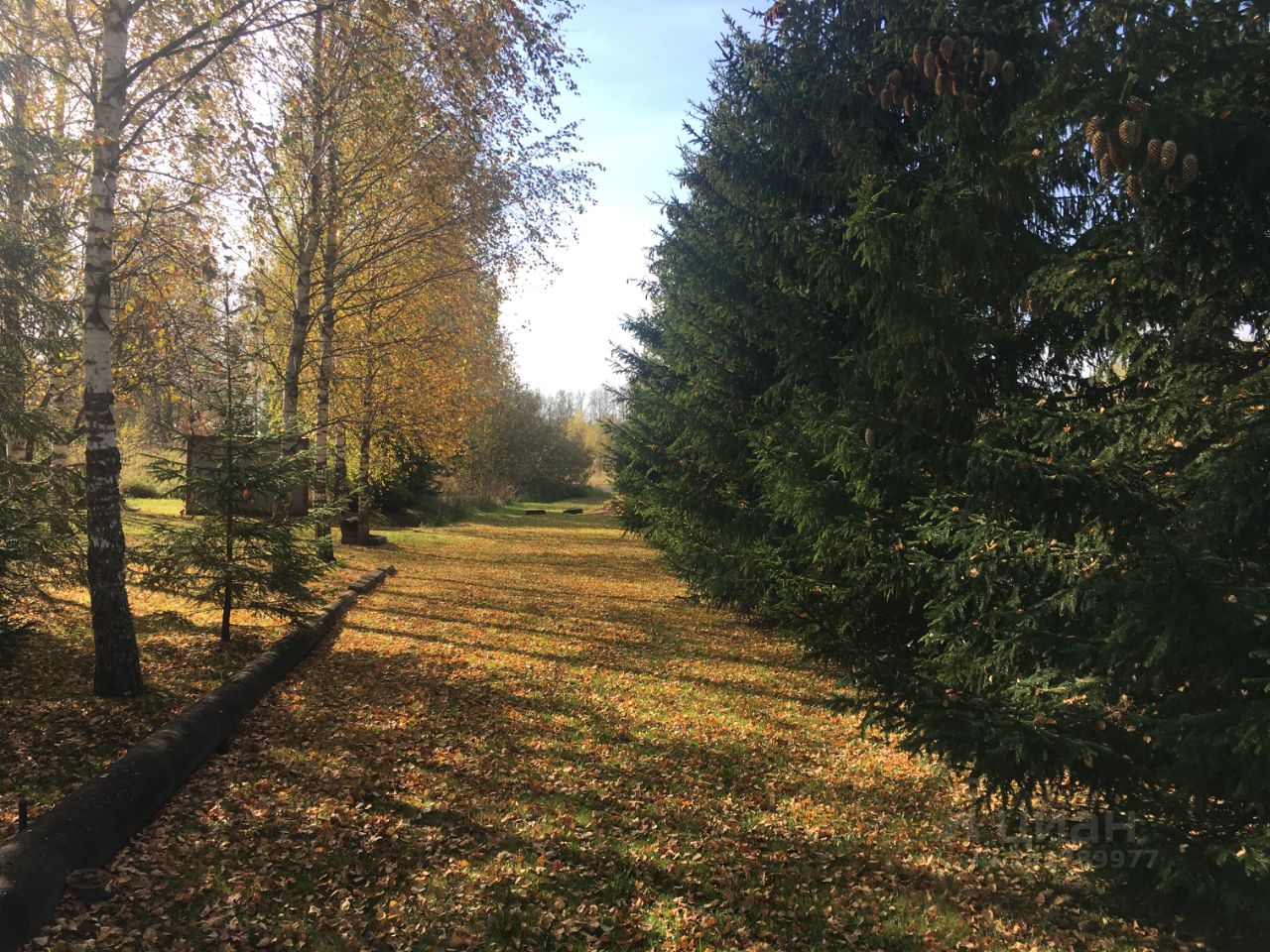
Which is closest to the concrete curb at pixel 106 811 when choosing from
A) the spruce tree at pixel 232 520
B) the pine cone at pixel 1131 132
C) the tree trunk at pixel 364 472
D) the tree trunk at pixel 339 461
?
the spruce tree at pixel 232 520

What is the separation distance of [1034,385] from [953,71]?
2.70m

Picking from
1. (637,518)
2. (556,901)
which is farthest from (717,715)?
(637,518)

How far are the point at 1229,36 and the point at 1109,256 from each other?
3.98 ft

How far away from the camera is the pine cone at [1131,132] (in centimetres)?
351

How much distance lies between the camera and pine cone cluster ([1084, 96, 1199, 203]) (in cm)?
348

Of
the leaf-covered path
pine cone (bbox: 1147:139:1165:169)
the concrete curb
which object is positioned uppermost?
pine cone (bbox: 1147:139:1165:169)

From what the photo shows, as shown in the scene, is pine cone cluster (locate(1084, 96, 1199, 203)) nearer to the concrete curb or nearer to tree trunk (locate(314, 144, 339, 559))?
the concrete curb

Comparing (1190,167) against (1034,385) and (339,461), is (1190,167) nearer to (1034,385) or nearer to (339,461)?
(1034,385)

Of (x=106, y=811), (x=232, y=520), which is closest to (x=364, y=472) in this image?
(x=232, y=520)

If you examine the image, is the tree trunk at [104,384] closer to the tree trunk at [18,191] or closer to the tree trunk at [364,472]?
the tree trunk at [18,191]

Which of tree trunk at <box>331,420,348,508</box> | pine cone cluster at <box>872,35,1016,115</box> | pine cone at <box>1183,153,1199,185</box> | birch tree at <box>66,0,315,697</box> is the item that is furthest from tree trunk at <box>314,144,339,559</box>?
pine cone at <box>1183,153,1199,185</box>

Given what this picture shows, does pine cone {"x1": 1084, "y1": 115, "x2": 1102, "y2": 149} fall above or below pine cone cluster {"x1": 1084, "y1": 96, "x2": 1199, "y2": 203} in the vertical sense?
above

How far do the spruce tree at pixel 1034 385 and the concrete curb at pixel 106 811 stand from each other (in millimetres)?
3845

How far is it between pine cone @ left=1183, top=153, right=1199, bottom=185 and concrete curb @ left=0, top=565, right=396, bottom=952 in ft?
20.3
